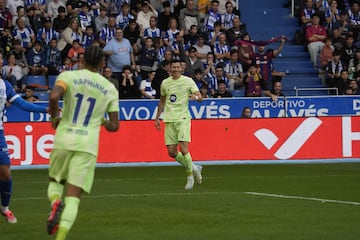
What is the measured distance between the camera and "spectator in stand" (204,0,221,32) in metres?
32.8

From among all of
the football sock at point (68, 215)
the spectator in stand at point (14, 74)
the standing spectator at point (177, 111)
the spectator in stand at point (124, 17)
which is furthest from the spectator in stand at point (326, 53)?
the football sock at point (68, 215)

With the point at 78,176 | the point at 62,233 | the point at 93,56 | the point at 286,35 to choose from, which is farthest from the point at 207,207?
the point at 286,35

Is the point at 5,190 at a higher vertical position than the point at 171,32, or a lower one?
lower

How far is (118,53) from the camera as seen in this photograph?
97.8 feet

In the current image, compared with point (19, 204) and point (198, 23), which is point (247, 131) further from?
point (19, 204)

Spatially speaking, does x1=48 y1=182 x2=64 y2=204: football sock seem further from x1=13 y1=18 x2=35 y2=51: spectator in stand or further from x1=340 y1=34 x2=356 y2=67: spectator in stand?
x1=340 y1=34 x2=356 y2=67: spectator in stand

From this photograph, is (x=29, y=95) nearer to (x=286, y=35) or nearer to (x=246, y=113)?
(x=246, y=113)

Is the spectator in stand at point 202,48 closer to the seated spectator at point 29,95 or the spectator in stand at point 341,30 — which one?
the spectator in stand at point 341,30

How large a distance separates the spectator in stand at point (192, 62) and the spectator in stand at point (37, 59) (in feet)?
13.4

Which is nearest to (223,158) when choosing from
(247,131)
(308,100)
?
(247,131)

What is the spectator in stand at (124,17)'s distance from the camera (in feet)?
103

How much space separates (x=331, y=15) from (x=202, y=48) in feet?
17.5

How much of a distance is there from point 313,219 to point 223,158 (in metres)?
13.2

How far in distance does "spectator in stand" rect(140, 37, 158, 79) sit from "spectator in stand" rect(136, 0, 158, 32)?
1293 mm
